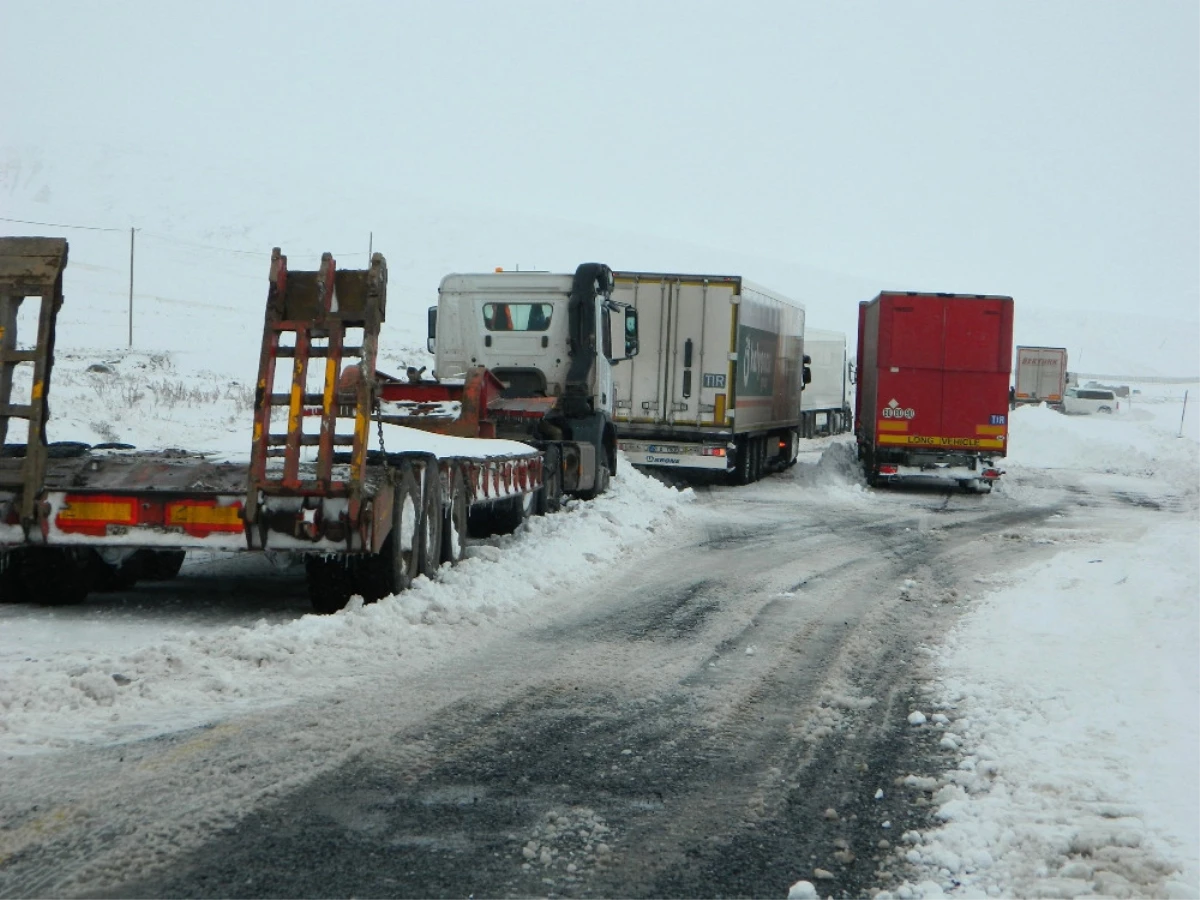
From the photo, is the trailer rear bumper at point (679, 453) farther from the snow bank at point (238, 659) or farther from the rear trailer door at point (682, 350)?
the snow bank at point (238, 659)

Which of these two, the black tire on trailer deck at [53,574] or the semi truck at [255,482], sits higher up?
the semi truck at [255,482]

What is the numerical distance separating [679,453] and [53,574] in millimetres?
14098

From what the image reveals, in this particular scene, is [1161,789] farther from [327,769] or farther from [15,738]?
[15,738]

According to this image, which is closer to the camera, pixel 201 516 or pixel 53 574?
pixel 201 516

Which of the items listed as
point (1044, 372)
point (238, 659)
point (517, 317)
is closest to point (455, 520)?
point (238, 659)

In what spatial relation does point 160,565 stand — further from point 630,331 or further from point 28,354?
point 630,331

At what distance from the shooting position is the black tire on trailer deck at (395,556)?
28.5ft

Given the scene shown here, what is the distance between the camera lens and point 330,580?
28.3 ft

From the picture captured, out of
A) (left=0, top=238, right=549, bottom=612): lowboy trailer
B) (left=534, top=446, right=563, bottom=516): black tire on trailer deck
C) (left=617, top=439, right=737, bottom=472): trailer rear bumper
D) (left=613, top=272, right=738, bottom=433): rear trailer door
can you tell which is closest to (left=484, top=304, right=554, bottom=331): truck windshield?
(left=534, top=446, right=563, bottom=516): black tire on trailer deck

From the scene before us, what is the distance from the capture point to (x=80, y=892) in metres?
3.97

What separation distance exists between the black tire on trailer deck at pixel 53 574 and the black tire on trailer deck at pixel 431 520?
2182mm

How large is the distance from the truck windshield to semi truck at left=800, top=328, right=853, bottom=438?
26.2 m

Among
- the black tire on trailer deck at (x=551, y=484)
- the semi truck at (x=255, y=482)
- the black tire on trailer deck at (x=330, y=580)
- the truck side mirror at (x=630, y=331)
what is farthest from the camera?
the truck side mirror at (x=630, y=331)

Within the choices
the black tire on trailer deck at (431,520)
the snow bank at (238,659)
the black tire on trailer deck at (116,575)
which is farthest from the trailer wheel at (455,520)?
the black tire on trailer deck at (116,575)
